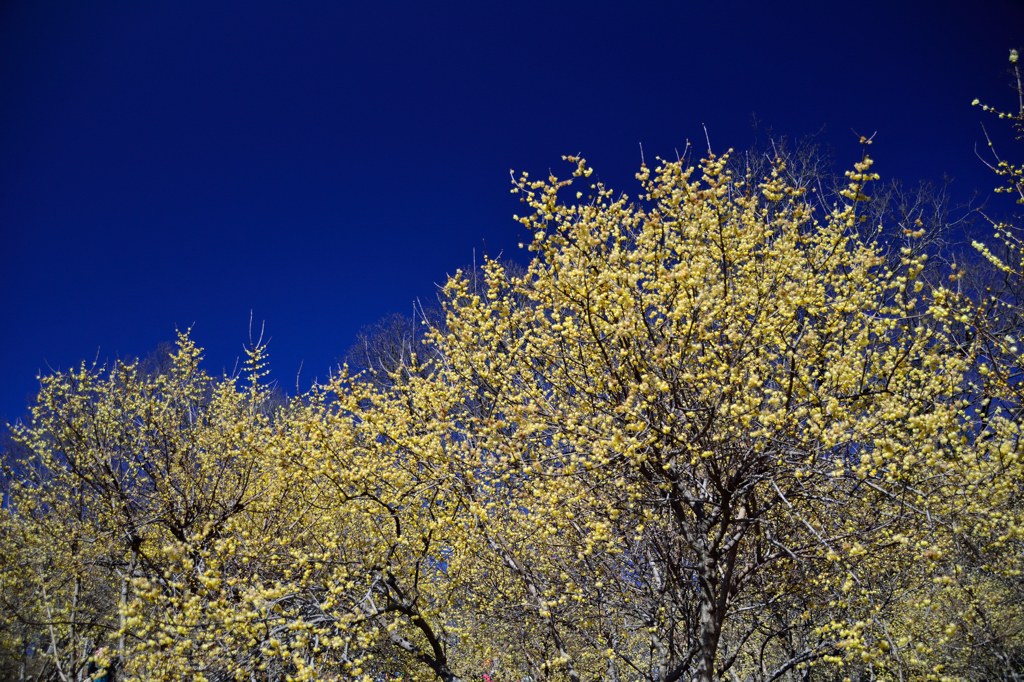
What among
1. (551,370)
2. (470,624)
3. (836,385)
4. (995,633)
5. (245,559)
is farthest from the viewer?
(470,624)

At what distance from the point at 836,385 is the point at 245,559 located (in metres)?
5.96

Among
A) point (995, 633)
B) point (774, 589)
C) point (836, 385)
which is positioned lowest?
point (995, 633)

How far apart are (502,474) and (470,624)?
745 centimetres

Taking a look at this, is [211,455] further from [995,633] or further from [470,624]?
[995,633]

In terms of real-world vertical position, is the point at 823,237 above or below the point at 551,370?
above

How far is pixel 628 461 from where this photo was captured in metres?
3.73

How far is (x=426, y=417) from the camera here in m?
5.87

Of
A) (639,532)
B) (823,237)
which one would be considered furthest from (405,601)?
(823,237)

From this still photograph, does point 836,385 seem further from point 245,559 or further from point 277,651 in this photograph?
point 245,559

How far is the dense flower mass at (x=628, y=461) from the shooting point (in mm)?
3660

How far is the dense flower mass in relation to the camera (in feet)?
12.0

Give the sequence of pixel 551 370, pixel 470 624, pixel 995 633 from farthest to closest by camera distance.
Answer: pixel 470 624 → pixel 995 633 → pixel 551 370

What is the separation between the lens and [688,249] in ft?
13.2

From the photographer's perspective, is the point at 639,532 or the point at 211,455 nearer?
the point at 639,532
